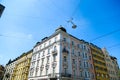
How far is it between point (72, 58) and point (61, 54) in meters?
3.96

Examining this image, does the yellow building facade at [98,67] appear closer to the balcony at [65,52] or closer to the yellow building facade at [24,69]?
the balcony at [65,52]

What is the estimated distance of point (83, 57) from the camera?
103ft

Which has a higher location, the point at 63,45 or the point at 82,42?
the point at 82,42

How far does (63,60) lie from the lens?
25141 millimetres

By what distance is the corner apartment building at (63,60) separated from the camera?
2435cm

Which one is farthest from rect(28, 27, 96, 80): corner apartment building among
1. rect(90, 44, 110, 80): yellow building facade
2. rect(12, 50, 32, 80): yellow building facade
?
rect(12, 50, 32, 80): yellow building facade

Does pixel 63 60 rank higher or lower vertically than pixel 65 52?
lower

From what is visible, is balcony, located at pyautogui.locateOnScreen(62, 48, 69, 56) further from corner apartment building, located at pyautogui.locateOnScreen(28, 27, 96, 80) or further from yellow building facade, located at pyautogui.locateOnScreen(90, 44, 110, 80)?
yellow building facade, located at pyautogui.locateOnScreen(90, 44, 110, 80)

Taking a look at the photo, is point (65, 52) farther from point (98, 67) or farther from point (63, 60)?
point (98, 67)

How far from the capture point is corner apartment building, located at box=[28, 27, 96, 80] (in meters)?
24.3

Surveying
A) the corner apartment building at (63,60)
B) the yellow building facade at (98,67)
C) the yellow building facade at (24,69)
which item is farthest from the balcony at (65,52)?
the yellow building facade at (24,69)

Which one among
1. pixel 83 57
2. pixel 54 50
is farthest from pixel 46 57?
pixel 83 57

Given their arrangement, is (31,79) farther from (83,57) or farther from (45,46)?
(83,57)

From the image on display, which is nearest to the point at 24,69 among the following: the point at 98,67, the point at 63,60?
the point at 63,60
